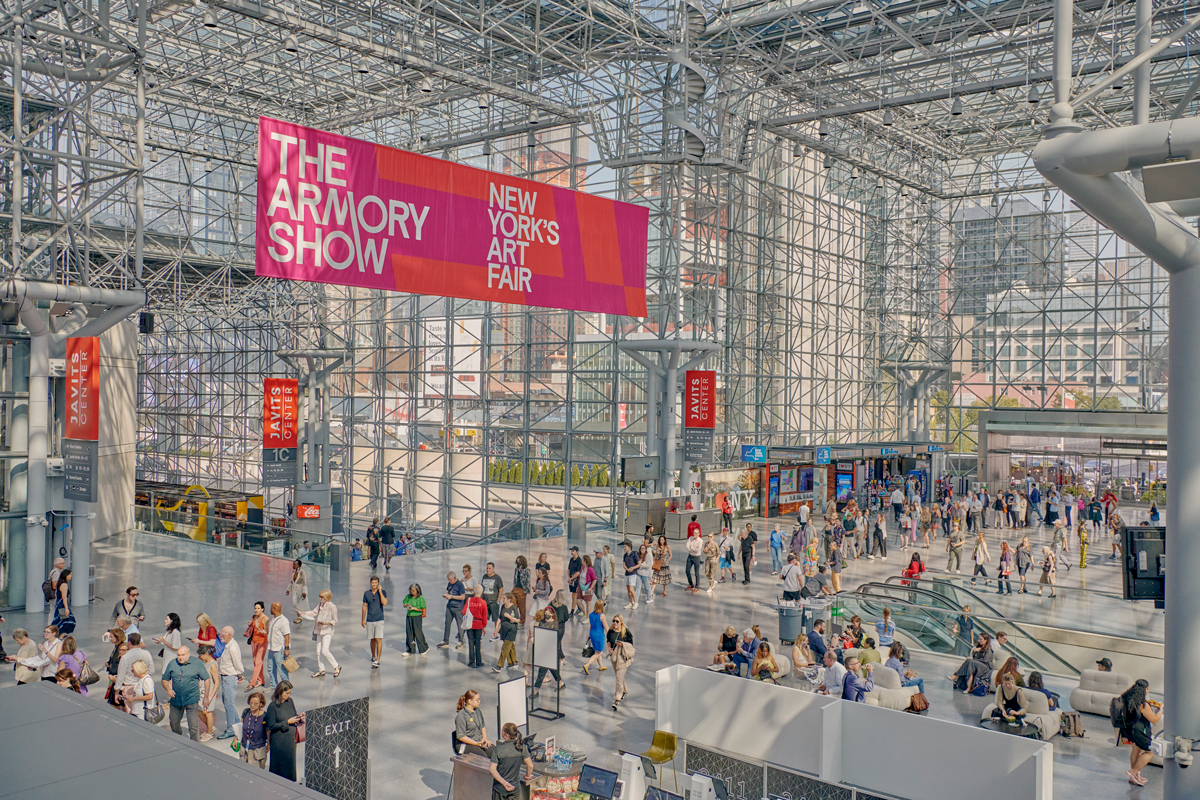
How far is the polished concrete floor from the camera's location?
977 cm

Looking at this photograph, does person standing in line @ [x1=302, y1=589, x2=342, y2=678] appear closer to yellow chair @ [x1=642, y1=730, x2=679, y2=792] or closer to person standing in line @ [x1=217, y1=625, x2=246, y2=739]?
person standing in line @ [x1=217, y1=625, x2=246, y2=739]

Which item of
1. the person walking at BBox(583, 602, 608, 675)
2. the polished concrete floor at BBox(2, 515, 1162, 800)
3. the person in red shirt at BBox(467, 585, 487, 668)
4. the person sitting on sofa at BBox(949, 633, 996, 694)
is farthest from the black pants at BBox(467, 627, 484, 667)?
the person sitting on sofa at BBox(949, 633, 996, 694)

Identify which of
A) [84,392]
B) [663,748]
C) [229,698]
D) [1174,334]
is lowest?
[663,748]

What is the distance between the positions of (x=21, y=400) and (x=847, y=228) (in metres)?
30.1

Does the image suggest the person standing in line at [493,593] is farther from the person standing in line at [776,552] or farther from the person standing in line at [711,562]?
the person standing in line at [776,552]

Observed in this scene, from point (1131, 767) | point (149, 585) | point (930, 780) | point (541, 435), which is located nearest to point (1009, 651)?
point (1131, 767)

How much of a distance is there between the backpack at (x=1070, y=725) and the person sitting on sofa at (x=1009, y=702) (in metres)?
0.62

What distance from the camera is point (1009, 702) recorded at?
10609mm

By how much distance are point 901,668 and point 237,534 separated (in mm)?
15947

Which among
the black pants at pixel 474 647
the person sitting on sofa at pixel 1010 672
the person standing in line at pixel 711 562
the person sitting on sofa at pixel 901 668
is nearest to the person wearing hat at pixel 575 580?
the black pants at pixel 474 647

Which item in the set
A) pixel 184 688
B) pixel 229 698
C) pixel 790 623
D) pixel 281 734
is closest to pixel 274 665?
pixel 229 698

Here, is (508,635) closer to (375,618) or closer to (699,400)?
(375,618)

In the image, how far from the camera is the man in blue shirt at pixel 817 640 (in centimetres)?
1289

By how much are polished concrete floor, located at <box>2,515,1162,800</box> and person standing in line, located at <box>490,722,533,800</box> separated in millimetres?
1107
